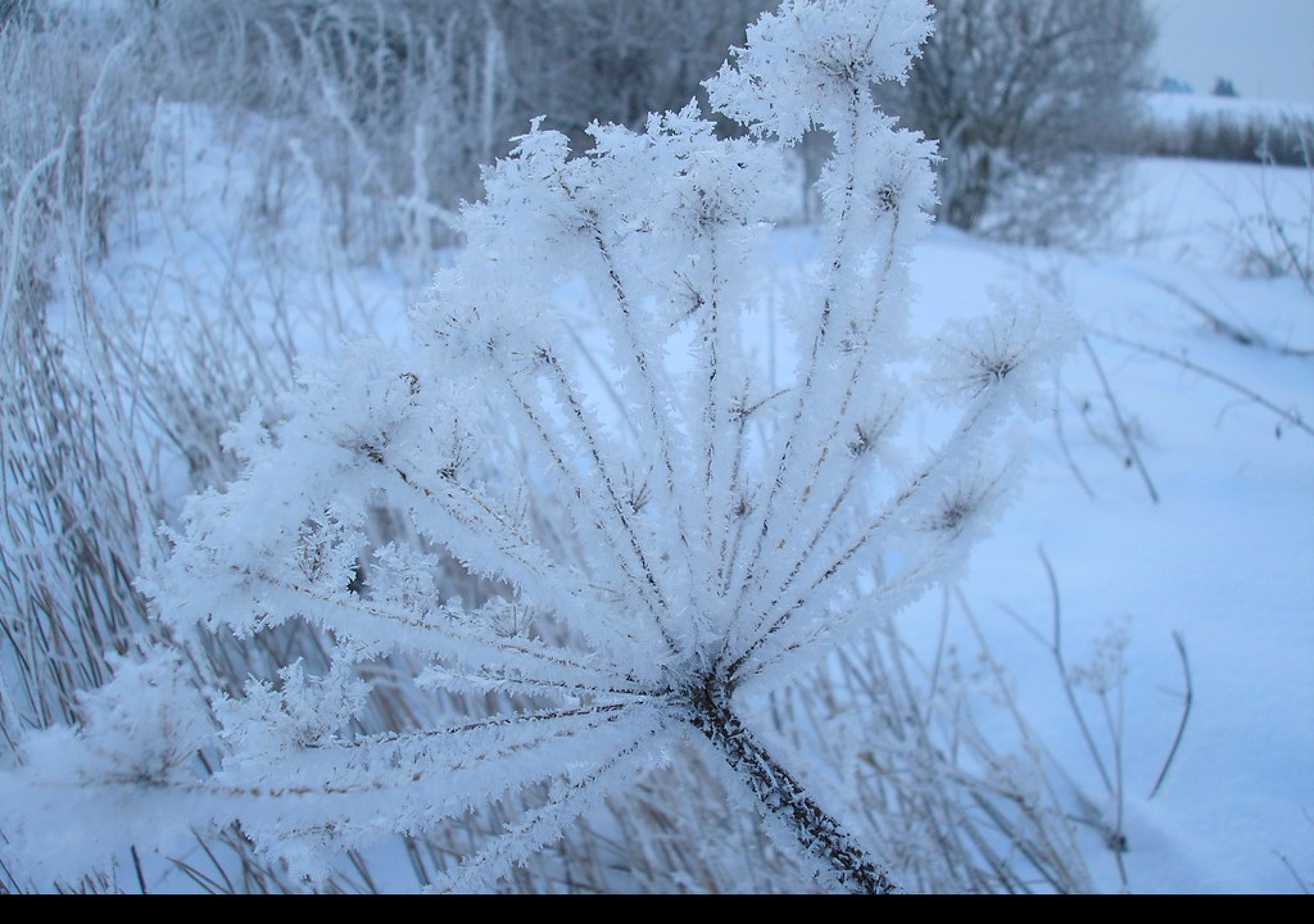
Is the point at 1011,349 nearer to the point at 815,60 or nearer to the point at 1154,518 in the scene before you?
the point at 815,60

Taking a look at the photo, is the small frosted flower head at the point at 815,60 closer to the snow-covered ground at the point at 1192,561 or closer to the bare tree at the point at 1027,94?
the snow-covered ground at the point at 1192,561

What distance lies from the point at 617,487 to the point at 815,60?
0.87 feet

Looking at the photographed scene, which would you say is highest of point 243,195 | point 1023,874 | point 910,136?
point 243,195

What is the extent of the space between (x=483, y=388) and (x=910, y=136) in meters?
0.29

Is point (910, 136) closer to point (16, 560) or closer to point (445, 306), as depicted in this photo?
point (445, 306)

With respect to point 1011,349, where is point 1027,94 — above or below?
above

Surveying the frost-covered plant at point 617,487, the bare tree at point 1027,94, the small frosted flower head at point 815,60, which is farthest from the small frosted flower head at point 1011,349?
the bare tree at point 1027,94

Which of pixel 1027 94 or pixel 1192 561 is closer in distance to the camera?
pixel 1192 561

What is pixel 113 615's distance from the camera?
74 cm

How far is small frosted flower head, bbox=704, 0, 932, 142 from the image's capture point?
396 mm

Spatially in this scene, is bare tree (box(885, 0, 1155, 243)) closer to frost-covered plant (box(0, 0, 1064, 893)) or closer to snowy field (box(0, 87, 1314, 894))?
snowy field (box(0, 87, 1314, 894))

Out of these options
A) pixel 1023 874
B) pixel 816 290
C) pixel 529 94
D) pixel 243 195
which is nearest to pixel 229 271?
pixel 243 195

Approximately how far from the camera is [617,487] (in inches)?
18.0

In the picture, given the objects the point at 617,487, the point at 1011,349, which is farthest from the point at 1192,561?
the point at 617,487
